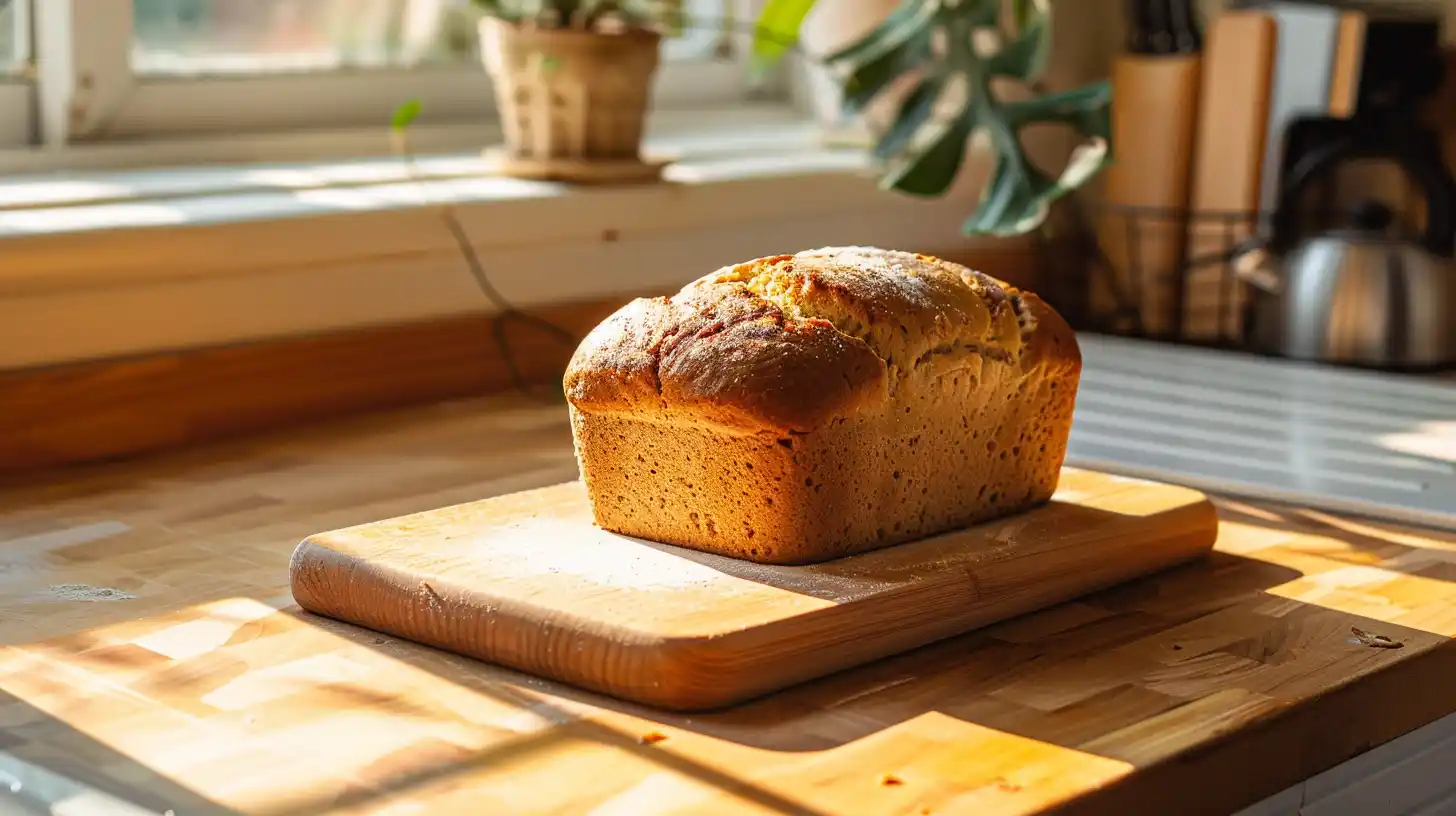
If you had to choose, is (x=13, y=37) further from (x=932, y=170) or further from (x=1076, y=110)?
(x=1076, y=110)

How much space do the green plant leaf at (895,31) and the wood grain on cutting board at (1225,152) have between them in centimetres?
39

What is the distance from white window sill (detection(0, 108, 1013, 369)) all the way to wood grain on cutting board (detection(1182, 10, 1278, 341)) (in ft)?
1.02

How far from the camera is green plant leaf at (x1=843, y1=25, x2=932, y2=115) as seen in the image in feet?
5.54

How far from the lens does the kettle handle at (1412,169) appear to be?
69.5 inches

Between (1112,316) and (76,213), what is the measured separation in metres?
1.14

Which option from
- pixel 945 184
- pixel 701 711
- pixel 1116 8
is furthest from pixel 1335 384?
pixel 701 711

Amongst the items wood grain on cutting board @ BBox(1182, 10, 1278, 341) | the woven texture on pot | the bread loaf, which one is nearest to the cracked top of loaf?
the bread loaf

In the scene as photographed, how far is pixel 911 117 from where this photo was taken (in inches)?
67.7

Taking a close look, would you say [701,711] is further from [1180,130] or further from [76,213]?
[1180,130]

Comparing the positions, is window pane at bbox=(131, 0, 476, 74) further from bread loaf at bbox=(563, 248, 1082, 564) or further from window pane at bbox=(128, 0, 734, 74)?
bread loaf at bbox=(563, 248, 1082, 564)

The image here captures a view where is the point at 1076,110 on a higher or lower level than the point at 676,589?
higher

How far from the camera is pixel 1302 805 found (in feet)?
2.70

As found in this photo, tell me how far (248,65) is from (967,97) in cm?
70

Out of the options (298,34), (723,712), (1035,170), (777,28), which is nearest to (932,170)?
(1035,170)
